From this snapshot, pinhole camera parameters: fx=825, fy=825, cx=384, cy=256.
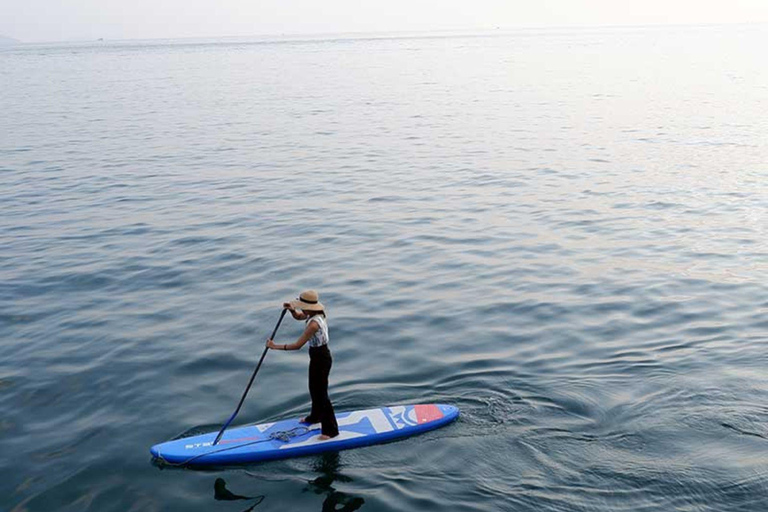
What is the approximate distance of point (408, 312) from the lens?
19.3 metres

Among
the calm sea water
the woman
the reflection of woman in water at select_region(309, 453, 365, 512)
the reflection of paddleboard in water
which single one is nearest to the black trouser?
the woman

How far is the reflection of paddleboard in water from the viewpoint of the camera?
13039 mm

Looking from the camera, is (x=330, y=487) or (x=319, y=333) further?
(x=319, y=333)

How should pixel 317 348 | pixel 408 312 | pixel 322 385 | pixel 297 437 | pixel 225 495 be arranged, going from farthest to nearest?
pixel 408 312
pixel 297 437
pixel 322 385
pixel 317 348
pixel 225 495

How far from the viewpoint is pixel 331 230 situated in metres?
27.0

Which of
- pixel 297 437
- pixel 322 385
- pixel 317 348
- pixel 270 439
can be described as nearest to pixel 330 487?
pixel 297 437

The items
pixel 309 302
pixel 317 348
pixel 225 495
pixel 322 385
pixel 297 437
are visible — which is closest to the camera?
pixel 225 495

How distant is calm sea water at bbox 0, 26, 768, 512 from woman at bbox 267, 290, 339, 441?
0.69m

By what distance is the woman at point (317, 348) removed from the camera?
12891 mm

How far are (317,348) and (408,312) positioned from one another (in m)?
6.43

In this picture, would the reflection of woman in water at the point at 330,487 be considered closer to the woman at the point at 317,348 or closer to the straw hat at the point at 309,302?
the woman at the point at 317,348

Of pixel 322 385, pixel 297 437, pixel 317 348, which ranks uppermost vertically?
pixel 317 348

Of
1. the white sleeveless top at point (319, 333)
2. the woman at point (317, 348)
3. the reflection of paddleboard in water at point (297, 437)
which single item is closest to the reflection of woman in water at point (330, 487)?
the reflection of paddleboard in water at point (297, 437)

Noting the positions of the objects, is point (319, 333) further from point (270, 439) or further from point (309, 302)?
point (270, 439)
